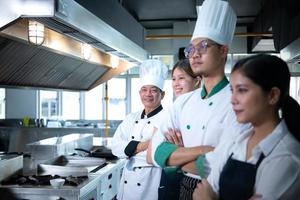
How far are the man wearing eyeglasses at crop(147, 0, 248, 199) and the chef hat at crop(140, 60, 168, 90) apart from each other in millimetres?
1069

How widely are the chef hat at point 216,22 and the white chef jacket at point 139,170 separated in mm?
1146

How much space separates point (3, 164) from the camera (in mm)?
2869

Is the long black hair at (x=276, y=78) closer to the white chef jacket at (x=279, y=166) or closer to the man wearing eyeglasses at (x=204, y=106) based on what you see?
the white chef jacket at (x=279, y=166)

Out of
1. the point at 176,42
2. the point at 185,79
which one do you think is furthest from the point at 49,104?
the point at 185,79

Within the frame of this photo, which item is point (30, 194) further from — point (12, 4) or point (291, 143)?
point (291, 143)

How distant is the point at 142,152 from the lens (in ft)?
8.76

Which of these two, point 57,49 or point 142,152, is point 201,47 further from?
point 57,49

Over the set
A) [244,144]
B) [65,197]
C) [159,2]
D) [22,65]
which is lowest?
[65,197]

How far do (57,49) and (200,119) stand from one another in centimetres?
188

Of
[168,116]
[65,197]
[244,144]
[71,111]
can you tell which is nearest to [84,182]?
[65,197]

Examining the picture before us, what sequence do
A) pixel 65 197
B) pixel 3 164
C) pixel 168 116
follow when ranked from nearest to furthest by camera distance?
1. pixel 168 116
2. pixel 65 197
3. pixel 3 164

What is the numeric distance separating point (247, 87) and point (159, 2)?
5465mm

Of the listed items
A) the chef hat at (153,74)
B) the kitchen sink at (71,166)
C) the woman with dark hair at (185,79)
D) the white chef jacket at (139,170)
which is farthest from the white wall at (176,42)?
the woman with dark hair at (185,79)

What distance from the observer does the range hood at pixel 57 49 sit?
1.90 metres
